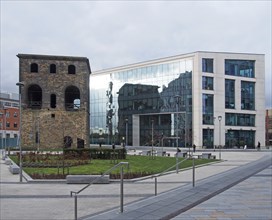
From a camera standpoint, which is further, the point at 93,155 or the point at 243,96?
the point at 243,96

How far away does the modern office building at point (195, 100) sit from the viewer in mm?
67688

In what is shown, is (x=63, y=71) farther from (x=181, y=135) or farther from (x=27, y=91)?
(x=181, y=135)

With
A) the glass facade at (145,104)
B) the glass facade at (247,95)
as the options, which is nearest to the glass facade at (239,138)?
the glass facade at (247,95)

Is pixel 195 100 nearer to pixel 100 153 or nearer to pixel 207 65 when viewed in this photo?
pixel 207 65

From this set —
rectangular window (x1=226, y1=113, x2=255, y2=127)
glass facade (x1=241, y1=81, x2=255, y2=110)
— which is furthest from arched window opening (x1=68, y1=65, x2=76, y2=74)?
glass facade (x1=241, y1=81, x2=255, y2=110)

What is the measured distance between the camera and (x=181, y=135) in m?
68.7

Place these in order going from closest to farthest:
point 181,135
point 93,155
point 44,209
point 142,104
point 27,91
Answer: point 44,209
point 93,155
point 27,91
point 181,135
point 142,104

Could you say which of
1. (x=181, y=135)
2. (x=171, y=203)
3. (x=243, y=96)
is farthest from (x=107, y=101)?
(x=171, y=203)

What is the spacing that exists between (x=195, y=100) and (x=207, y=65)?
323 inches

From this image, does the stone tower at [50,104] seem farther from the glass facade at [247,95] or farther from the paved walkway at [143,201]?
the glass facade at [247,95]

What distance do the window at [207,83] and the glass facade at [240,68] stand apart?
4815mm

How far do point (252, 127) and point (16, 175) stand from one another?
6309 centimetres

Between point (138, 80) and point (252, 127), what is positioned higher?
point (138, 80)

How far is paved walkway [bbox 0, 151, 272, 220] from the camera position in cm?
929
